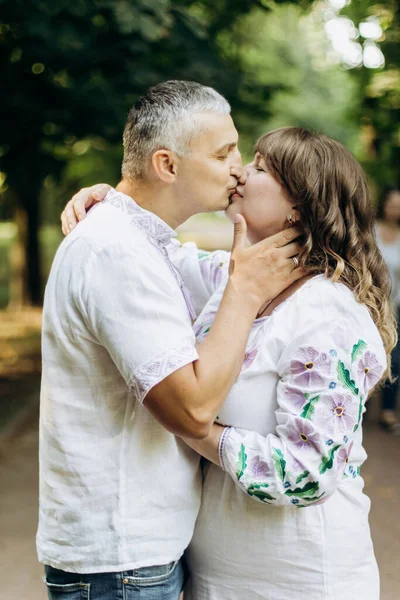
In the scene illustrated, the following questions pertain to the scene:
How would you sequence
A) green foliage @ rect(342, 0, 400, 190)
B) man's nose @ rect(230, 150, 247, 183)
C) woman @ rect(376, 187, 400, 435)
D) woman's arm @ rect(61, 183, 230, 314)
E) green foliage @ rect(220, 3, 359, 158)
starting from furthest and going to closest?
1. green foliage @ rect(220, 3, 359, 158)
2. green foliage @ rect(342, 0, 400, 190)
3. woman @ rect(376, 187, 400, 435)
4. woman's arm @ rect(61, 183, 230, 314)
5. man's nose @ rect(230, 150, 247, 183)

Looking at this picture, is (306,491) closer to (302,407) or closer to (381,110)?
(302,407)

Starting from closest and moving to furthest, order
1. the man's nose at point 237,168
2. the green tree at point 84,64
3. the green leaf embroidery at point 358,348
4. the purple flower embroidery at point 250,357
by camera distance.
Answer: the green leaf embroidery at point 358,348
the purple flower embroidery at point 250,357
the man's nose at point 237,168
the green tree at point 84,64

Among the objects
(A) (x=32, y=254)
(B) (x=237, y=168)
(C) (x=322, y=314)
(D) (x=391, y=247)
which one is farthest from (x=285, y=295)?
(A) (x=32, y=254)

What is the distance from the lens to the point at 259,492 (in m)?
1.97

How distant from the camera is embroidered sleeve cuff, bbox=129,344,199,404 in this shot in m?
1.77

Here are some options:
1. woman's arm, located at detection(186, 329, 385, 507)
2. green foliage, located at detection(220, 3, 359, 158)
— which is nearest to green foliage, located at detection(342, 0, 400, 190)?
green foliage, located at detection(220, 3, 359, 158)

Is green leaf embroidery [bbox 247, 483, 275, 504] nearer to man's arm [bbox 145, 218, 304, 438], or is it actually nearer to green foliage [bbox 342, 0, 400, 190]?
man's arm [bbox 145, 218, 304, 438]

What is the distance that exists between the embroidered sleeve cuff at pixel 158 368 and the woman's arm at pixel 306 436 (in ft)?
1.09

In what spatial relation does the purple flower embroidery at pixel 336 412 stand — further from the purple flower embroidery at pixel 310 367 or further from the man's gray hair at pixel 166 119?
the man's gray hair at pixel 166 119

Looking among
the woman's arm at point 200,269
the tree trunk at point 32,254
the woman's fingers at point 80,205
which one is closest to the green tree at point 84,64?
the woman's arm at point 200,269

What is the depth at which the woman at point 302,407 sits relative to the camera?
6.43 feet

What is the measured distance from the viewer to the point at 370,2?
8.03 metres

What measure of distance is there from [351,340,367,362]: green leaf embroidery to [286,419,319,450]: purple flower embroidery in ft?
0.74

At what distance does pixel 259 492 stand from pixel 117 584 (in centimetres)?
45
